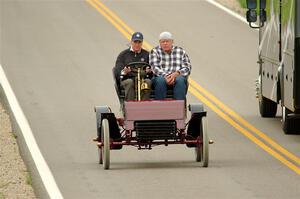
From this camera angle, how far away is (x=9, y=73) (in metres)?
31.4

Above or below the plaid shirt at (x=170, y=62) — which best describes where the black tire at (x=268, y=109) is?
below

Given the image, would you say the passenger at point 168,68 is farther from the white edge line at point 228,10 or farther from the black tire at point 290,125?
the white edge line at point 228,10

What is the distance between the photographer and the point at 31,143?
2108cm

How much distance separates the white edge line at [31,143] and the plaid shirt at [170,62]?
6.64 ft

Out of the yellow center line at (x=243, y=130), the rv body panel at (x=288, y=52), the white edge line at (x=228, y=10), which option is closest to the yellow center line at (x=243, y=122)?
the yellow center line at (x=243, y=130)

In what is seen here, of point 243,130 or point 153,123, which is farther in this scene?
point 243,130

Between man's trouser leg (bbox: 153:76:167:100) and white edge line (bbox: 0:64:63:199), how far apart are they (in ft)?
5.79

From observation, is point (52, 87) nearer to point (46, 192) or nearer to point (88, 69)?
point (88, 69)

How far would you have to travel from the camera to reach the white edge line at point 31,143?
16.1 m

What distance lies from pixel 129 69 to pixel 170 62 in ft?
2.10

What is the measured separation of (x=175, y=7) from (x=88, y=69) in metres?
11.6

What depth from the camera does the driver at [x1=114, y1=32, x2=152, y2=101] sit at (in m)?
18.8

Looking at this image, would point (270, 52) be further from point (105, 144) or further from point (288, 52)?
point (105, 144)

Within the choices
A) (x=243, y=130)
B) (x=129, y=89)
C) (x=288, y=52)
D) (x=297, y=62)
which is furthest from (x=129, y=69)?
(x=243, y=130)
